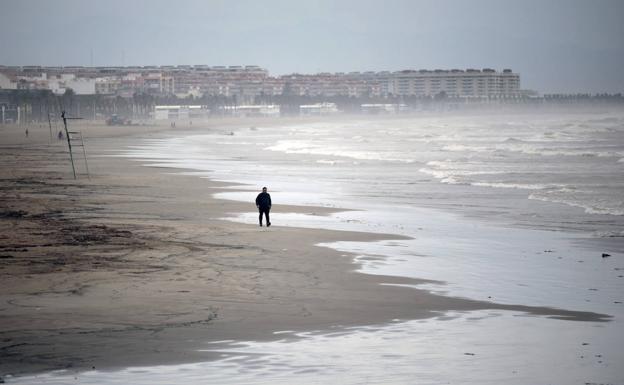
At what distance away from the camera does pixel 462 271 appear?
18.8m

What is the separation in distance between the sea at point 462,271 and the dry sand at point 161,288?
54 centimetres

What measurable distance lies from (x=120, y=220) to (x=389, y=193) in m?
13.0

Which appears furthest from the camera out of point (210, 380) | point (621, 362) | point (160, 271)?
point (160, 271)

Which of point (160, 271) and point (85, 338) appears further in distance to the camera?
point (160, 271)

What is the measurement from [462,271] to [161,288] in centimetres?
592

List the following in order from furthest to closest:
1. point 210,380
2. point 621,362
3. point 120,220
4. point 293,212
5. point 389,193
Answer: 1. point 389,193
2. point 293,212
3. point 120,220
4. point 621,362
5. point 210,380

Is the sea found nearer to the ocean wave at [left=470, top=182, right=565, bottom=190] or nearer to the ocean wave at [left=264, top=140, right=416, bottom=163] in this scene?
the ocean wave at [left=470, top=182, right=565, bottom=190]

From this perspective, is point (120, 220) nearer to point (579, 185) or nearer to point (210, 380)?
point (210, 380)

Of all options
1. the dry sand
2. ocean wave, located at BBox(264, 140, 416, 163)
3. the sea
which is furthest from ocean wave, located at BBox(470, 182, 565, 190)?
ocean wave, located at BBox(264, 140, 416, 163)

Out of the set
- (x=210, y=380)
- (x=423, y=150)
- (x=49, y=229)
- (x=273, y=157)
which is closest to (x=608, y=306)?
(x=210, y=380)

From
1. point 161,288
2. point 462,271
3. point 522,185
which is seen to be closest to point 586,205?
point 522,185

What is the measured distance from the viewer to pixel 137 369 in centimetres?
1121

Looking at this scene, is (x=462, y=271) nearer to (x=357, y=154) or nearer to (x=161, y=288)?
(x=161, y=288)

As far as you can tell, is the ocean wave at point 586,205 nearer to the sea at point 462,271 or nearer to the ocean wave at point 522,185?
the sea at point 462,271
